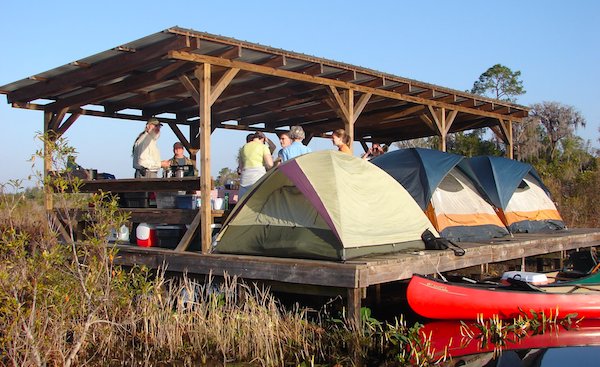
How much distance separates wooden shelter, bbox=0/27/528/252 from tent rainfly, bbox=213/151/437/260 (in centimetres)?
64

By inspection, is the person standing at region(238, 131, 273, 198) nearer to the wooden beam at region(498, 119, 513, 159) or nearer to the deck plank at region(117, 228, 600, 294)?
the deck plank at region(117, 228, 600, 294)

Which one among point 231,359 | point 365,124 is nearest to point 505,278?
point 231,359

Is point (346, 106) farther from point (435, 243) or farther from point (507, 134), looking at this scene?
point (507, 134)

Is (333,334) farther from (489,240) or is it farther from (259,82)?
(259,82)

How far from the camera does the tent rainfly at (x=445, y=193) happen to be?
388 inches

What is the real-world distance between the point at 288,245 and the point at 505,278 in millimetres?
3040

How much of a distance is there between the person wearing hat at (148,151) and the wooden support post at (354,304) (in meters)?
4.48

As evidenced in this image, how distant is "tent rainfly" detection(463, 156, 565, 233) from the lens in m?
11.1

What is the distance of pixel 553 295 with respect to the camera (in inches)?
302

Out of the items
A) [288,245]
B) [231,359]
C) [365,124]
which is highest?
[365,124]

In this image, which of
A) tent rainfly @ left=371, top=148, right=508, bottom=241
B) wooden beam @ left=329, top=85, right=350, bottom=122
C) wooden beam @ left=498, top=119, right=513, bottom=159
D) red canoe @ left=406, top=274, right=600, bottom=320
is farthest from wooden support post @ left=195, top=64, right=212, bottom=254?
wooden beam @ left=498, top=119, right=513, bottom=159

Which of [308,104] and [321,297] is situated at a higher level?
[308,104]

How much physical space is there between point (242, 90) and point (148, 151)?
2.31 m

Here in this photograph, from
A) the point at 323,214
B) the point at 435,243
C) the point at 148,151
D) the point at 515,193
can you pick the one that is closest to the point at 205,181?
the point at 323,214
